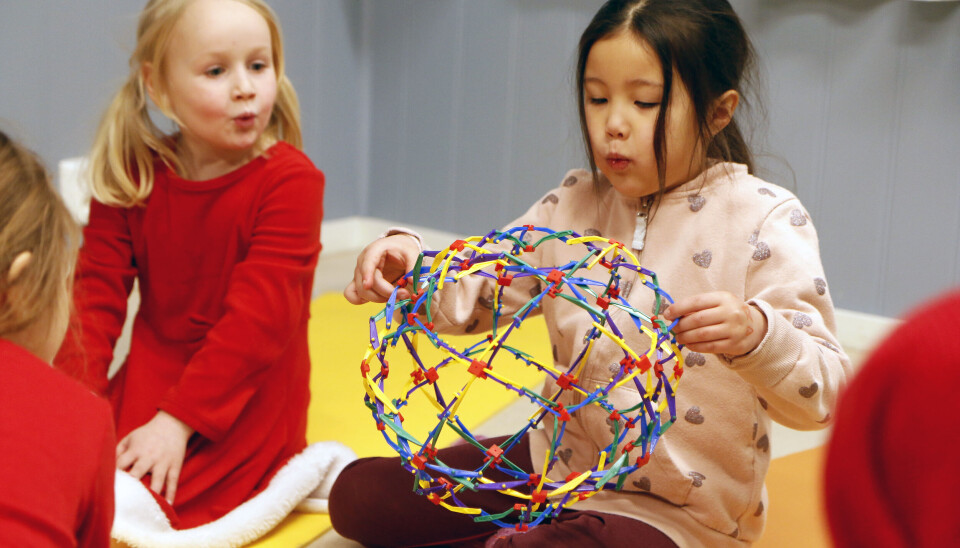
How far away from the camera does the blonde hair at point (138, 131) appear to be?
3.88ft

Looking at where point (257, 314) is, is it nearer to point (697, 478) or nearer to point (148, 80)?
point (148, 80)

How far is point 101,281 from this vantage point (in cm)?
121

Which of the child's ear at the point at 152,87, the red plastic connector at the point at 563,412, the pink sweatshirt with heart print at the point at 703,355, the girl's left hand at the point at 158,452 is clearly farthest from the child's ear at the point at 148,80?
the red plastic connector at the point at 563,412

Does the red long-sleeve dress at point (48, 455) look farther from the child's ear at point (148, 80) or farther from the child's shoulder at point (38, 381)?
the child's ear at point (148, 80)

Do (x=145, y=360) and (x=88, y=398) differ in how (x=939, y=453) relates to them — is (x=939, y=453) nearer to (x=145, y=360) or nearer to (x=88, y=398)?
(x=88, y=398)

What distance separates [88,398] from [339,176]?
192cm

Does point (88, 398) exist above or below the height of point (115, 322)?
above

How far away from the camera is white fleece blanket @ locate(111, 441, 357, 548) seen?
104 centimetres

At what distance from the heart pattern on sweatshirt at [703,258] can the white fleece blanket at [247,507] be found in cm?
53

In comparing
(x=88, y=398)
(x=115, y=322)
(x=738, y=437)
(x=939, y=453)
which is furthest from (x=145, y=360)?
(x=939, y=453)

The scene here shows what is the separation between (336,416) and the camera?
1461 mm

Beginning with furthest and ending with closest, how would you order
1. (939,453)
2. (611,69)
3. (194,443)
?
1. (194,443)
2. (611,69)
3. (939,453)

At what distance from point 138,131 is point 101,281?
19cm

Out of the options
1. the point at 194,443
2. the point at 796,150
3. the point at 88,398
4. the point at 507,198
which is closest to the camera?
the point at 88,398
